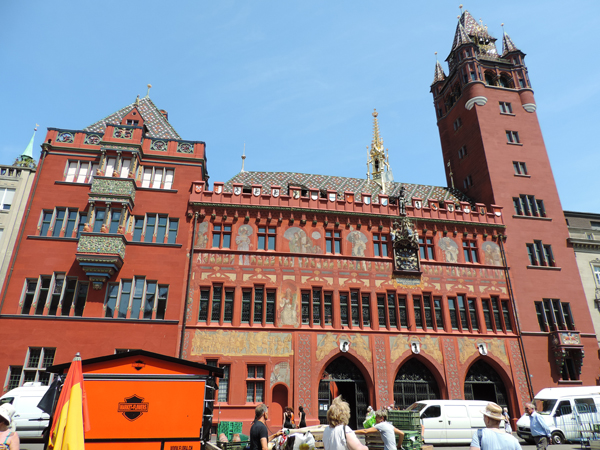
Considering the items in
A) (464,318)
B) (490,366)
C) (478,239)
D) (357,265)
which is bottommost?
(490,366)

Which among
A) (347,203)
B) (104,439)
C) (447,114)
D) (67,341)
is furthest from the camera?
(447,114)

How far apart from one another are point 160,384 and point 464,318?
64.8 ft

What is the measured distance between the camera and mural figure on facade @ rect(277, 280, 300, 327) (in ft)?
74.7

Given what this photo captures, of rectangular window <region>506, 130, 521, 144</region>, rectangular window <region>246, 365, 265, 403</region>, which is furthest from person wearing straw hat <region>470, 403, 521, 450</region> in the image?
rectangular window <region>506, 130, 521, 144</region>

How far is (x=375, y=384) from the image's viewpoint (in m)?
22.2

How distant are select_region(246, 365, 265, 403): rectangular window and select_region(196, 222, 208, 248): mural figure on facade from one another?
23.7 feet

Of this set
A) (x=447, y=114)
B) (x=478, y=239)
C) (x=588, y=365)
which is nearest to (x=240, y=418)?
(x=478, y=239)

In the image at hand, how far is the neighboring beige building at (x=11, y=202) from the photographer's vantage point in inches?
877

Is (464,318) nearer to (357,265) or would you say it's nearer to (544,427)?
(357,265)

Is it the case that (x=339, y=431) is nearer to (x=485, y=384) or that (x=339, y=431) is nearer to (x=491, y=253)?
A: (x=485, y=384)

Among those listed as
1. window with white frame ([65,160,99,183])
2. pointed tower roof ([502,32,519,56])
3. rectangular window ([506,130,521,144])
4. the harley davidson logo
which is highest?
pointed tower roof ([502,32,519,56])

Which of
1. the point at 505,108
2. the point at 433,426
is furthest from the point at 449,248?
the point at 505,108

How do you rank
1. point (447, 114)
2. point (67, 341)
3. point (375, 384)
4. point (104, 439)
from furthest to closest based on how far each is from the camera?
point (447, 114)
point (375, 384)
point (67, 341)
point (104, 439)

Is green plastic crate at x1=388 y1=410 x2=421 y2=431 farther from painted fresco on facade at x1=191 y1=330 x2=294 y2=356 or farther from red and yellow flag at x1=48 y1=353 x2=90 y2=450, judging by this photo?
red and yellow flag at x1=48 y1=353 x2=90 y2=450
